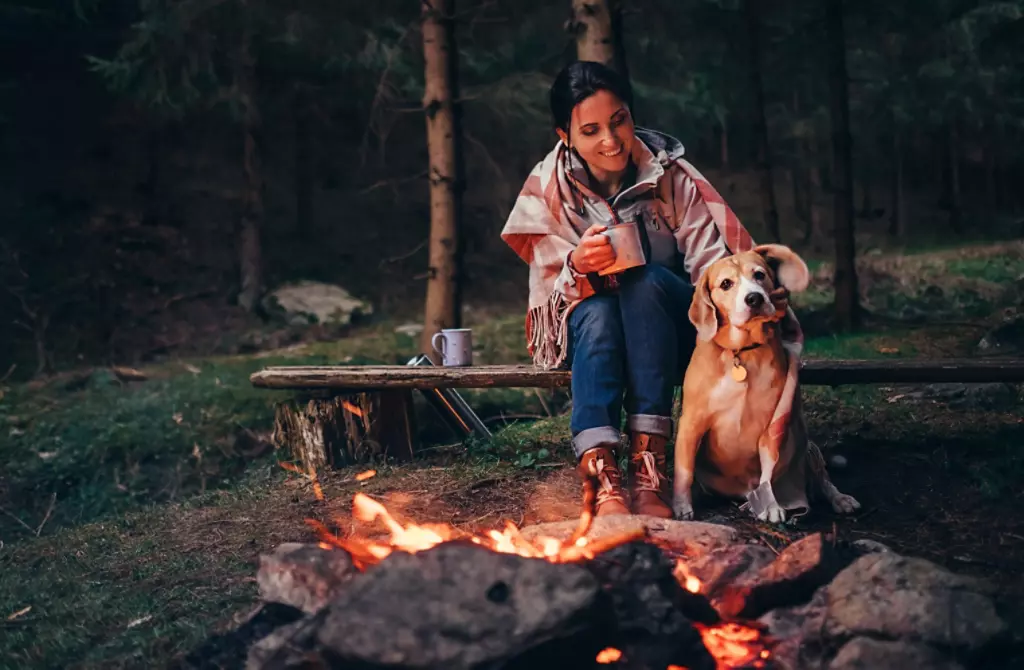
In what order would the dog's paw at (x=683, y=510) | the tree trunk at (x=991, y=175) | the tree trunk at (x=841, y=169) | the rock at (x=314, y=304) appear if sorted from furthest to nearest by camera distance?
the tree trunk at (x=991, y=175) → the rock at (x=314, y=304) → the tree trunk at (x=841, y=169) → the dog's paw at (x=683, y=510)

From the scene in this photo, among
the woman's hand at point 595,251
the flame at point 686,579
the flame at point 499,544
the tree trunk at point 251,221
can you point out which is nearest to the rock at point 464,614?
the flame at point 499,544

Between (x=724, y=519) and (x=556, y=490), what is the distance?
2.93 ft

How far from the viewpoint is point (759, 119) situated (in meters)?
10.3

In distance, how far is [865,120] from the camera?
13492 millimetres

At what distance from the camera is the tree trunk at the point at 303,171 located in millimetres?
13422

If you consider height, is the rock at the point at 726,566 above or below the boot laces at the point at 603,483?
below

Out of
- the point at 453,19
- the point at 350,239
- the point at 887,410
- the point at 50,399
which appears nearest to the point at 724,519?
the point at 887,410

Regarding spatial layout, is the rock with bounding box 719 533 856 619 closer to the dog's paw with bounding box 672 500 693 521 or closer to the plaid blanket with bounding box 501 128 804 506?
the dog's paw with bounding box 672 500 693 521

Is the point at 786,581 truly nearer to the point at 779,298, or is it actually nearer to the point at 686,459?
the point at 686,459

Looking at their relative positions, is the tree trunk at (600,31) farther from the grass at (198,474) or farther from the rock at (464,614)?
the rock at (464,614)

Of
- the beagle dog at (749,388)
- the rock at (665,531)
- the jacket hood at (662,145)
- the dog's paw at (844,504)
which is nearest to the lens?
the rock at (665,531)

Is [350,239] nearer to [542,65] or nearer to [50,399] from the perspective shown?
[542,65]

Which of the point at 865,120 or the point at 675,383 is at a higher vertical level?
the point at 865,120

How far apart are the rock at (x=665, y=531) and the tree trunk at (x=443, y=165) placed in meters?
3.63
